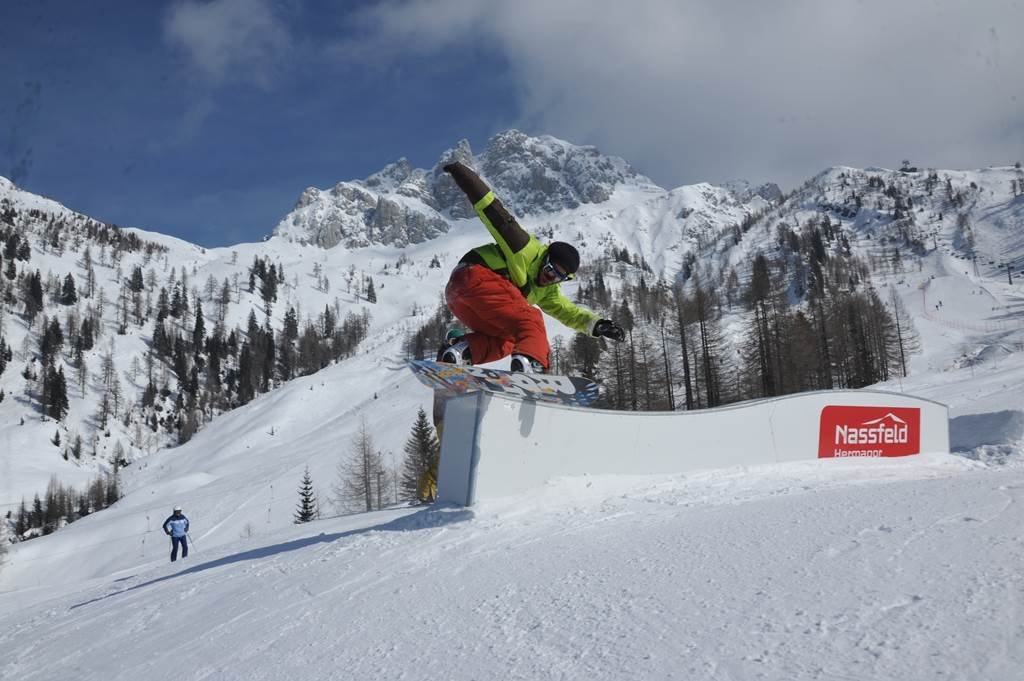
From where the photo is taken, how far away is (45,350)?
104062mm

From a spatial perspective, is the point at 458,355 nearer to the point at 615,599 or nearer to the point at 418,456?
the point at 615,599

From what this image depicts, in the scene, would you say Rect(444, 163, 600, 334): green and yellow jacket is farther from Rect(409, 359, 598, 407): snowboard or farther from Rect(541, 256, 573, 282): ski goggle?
Rect(409, 359, 598, 407): snowboard

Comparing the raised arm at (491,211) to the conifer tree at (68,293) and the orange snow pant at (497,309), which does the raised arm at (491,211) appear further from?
the conifer tree at (68,293)

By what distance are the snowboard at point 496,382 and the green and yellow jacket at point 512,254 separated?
73cm

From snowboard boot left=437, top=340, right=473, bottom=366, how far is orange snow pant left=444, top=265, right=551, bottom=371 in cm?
33

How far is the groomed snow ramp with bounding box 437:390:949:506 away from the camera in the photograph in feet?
18.5

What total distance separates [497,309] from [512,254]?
1.92 ft

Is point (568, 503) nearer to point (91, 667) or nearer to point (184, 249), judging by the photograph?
point (91, 667)

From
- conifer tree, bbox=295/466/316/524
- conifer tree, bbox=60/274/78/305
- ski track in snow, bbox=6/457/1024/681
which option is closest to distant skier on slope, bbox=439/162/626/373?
ski track in snow, bbox=6/457/1024/681

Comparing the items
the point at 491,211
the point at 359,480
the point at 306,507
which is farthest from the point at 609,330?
the point at 359,480

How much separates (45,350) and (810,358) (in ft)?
404

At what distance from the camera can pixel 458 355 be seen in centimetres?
638

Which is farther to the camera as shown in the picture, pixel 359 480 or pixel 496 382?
pixel 359 480

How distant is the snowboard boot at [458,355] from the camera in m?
6.36
